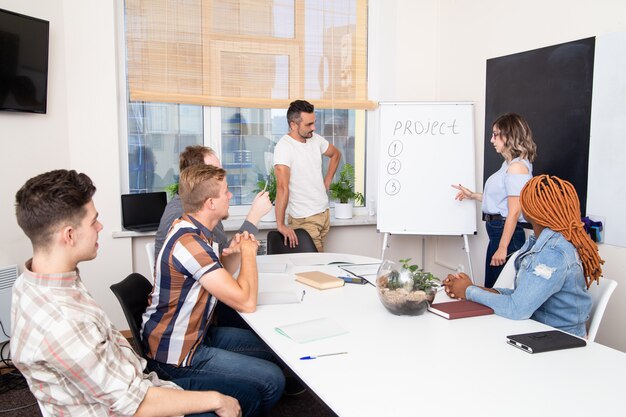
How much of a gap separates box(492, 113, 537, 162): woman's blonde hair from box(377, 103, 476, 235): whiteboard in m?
0.89

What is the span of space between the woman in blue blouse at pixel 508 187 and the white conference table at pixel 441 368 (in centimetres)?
140

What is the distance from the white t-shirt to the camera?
3814mm

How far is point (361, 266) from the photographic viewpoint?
111 inches

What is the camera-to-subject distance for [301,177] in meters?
3.88

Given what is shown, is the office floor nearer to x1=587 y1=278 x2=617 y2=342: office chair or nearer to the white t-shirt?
x1=587 y1=278 x2=617 y2=342: office chair

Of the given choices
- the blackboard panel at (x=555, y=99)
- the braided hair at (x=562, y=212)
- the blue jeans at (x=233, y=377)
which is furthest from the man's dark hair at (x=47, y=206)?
the blackboard panel at (x=555, y=99)

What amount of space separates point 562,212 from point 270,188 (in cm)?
267

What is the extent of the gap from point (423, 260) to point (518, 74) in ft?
5.92

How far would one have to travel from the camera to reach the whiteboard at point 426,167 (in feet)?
13.4

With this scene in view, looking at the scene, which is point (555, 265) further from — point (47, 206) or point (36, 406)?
point (36, 406)

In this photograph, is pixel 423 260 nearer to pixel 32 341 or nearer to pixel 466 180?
pixel 466 180

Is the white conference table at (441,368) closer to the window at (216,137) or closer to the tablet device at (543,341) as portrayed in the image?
the tablet device at (543,341)

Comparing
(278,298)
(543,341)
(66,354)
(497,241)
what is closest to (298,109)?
(497,241)

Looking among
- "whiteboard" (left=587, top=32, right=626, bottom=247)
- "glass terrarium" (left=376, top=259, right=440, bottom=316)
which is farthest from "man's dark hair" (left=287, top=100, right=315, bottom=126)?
"glass terrarium" (left=376, top=259, right=440, bottom=316)
